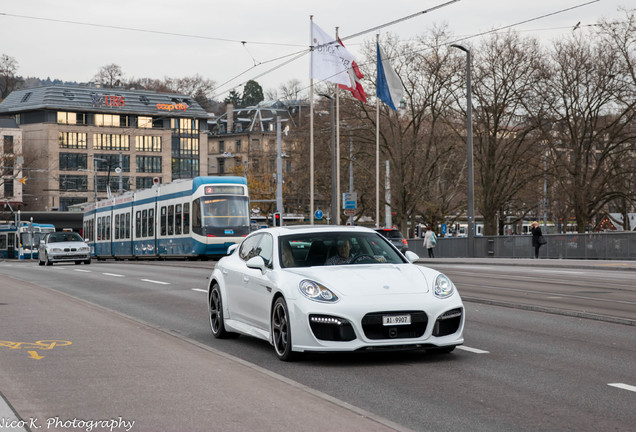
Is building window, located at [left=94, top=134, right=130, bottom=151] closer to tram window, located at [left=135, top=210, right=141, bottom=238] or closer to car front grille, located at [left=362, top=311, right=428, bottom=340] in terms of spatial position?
tram window, located at [left=135, top=210, right=141, bottom=238]

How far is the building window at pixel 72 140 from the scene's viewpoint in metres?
125

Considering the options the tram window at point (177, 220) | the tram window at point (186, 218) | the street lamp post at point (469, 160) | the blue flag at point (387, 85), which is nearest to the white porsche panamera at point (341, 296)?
the tram window at point (186, 218)

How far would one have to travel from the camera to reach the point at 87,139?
415 ft

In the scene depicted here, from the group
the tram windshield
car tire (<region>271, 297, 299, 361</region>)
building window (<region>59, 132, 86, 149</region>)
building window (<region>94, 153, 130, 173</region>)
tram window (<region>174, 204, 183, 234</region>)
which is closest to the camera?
car tire (<region>271, 297, 299, 361</region>)

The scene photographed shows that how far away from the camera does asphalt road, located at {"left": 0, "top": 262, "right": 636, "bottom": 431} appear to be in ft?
Answer: 21.9

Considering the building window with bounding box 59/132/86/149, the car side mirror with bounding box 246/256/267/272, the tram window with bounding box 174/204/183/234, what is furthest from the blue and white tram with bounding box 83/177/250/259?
the building window with bounding box 59/132/86/149

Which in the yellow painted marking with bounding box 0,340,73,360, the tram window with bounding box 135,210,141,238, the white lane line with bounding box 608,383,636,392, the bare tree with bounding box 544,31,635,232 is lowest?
the white lane line with bounding box 608,383,636,392

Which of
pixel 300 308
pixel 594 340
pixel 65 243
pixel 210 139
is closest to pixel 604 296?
pixel 594 340

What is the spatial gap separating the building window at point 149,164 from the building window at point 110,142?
260 cm

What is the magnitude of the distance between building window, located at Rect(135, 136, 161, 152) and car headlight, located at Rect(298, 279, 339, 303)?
123 m

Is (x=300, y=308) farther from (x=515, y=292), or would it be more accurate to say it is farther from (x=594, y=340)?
(x=515, y=292)

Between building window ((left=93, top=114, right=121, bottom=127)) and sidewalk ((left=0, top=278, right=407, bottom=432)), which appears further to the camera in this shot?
building window ((left=93, top=114, right=121, bottom=127))

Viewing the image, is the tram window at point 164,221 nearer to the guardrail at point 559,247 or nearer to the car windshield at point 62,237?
the car windshield at point 62,237

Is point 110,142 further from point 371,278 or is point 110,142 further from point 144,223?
point 371,278
